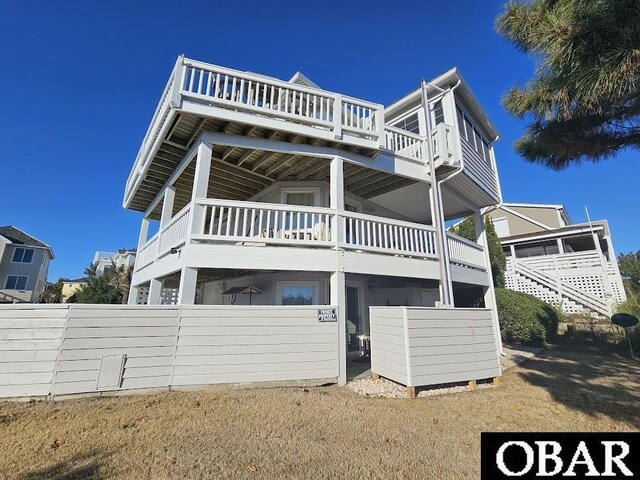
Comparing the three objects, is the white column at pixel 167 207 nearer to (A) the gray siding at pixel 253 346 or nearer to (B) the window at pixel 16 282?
(A) the gray siding at pixel 253 346

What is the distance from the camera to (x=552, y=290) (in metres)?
16.7

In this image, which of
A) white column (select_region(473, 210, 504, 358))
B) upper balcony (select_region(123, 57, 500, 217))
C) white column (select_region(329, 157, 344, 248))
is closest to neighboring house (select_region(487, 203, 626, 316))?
white column (select_region(473, 210, 504, 358))

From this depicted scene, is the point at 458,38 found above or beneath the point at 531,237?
above

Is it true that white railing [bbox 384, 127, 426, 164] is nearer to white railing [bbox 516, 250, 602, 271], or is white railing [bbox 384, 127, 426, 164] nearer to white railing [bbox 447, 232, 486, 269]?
white railing [bbox 447, 232, 486, 269]

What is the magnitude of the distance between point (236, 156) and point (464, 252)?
772cm

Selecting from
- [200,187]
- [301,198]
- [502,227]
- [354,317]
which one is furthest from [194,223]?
[502,227]

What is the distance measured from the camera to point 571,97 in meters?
5.22

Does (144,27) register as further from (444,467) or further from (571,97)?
(444,467)

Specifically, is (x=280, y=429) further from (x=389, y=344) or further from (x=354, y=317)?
(x=354, y=317)

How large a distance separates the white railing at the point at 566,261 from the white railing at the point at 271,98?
17256 millimetres

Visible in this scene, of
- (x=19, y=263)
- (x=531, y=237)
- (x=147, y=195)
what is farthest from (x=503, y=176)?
(x=19, y=263)

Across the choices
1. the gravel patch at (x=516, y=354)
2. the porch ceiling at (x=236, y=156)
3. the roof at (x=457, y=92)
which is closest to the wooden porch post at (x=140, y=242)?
the porch ceiling at (x=236, y=156)

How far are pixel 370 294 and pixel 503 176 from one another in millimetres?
7902

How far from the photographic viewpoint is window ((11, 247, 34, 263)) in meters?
29.4
